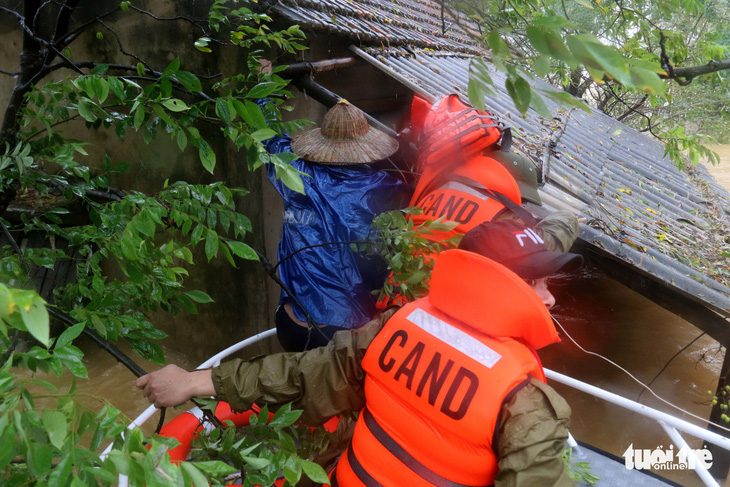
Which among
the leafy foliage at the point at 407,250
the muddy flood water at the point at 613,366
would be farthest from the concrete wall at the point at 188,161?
the leafy foliage at the point at 407,250

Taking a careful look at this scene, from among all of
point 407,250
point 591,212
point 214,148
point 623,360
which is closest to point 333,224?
point 407,250

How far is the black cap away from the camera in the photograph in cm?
167

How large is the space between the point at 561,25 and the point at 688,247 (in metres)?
3.19

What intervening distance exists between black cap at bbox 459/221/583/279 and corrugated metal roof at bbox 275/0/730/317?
1.34m

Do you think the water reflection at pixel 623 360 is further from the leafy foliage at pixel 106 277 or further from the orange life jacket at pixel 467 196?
the leafy foliage at pixel 106 277

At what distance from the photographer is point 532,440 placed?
4.57 ft

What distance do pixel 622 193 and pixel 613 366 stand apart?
2.38 m

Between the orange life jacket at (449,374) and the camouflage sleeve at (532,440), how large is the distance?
4 cm

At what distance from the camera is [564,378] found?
8.20 feet

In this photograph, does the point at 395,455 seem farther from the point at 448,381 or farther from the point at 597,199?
the point at 597,199

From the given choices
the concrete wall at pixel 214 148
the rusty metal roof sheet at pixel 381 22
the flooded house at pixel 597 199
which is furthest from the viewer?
the concrete wall at pixel 214 148

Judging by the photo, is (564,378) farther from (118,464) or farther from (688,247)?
(118,464)

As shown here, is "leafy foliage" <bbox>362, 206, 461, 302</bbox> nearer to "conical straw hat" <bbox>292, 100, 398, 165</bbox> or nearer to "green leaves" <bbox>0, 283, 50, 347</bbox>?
"conical straw hat" <bbox>292, 100, 398, 165</bbox>

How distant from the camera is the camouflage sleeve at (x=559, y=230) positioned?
2.56 meters
